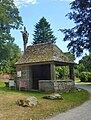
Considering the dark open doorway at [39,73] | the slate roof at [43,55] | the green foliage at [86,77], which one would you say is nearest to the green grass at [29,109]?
the slate roof at [43,55]

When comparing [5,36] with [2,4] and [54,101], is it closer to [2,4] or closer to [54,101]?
[2,4]

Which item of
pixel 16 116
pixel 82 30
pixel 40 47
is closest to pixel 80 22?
pixel 82 30

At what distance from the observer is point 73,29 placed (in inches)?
1246

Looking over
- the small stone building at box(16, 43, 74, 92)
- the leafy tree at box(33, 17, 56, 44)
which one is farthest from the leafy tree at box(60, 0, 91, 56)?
the leafy tree at box(33, 17, 56, 44)

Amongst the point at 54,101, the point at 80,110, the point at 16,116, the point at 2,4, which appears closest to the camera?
the point at 16,116

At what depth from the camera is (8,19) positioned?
→ 45.2 m

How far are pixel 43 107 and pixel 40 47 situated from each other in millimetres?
13540

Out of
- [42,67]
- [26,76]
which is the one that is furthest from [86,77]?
[26,76]

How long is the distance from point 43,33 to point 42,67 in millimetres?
35180

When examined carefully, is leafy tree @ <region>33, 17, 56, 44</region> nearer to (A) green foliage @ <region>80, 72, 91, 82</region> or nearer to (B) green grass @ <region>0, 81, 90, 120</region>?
(A) green foliage @ <region>80, 72, 91, 82</region>

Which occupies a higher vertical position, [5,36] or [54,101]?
[5,36]

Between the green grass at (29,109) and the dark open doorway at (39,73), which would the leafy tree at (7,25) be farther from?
the green grass at (29,109)

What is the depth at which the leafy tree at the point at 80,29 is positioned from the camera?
Result: 2895 cm

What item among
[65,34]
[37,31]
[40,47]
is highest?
[37,31]
